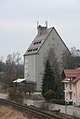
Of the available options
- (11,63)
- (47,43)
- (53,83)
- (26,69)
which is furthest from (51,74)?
(11,63)

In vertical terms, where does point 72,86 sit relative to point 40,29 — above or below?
below

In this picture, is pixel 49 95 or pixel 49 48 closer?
pixel 49 95

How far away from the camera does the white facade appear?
290 ft

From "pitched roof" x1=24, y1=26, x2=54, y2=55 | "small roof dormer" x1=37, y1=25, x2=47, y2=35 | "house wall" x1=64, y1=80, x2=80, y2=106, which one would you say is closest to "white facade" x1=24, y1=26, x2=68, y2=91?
"pitched roof" x1=24, y1=26, x2=54, y2=55

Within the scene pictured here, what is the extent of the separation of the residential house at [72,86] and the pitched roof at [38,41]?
26.4 metres

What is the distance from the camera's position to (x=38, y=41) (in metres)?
92.1

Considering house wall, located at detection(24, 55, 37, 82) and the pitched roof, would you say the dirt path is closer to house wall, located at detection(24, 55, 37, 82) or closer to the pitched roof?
house wall, located at detection(24, 55, 37, 82)

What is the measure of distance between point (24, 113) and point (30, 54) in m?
56.1

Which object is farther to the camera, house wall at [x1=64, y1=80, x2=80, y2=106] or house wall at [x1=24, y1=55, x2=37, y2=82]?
house wall at [x1=24, y1=55, x2=37, y2=82]

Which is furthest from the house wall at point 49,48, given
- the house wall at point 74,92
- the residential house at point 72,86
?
the residential house at point 72,86

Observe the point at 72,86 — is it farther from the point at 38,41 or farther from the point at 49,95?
the point at 38,41

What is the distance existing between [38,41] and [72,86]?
32653 mm

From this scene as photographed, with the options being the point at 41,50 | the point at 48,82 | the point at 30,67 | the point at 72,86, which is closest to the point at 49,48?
the point at 41,50

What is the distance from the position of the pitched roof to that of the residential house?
26.4 metres
